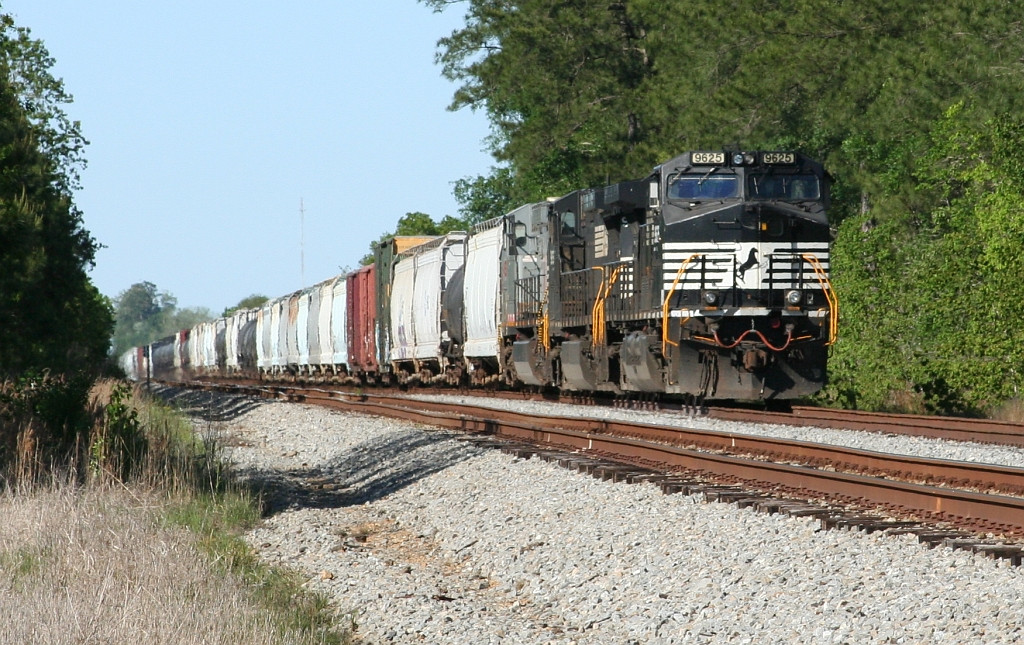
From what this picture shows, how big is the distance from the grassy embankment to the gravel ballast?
0.35 m

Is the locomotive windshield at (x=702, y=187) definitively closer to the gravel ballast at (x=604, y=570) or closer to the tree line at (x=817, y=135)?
the tree line at (x=817, y=135)

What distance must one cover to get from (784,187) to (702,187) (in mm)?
1090

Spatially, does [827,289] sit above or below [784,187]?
below

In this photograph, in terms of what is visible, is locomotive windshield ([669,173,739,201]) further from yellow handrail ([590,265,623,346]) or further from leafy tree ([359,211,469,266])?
leafy tree ([359,211,469,266])

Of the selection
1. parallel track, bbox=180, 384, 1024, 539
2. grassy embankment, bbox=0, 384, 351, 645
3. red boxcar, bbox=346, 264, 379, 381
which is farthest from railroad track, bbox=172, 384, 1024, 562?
red boxcar, bbox=346, 264, 379, 381

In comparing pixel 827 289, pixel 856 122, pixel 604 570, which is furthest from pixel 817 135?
pixel 604 570

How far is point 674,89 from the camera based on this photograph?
34156 mm

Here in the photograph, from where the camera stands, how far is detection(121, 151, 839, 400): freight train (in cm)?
1667

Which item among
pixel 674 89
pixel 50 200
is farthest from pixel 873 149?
pixel 50 200

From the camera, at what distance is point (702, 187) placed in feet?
55.6

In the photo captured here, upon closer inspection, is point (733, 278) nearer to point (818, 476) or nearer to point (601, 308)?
point (601, 308)

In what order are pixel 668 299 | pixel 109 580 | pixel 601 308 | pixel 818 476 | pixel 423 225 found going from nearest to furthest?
pixel 109 580
pixel 818 476
pixel 668 299
pixel 601 308
pixel 423 225

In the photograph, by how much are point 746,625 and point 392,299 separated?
27.4m

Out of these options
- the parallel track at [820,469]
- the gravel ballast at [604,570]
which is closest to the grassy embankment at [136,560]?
the gravel ballast at [604,570]
